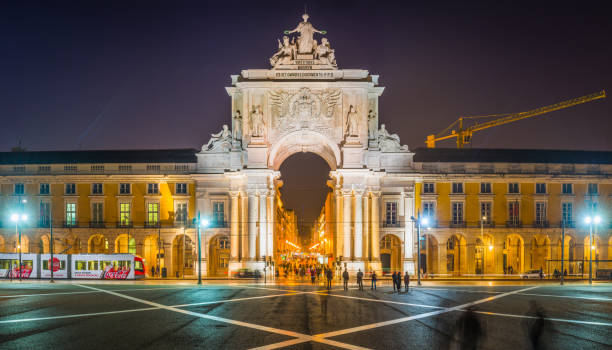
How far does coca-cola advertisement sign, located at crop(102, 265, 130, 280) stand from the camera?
56053 millimetres

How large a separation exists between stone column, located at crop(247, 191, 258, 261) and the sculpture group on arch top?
5.90 meters

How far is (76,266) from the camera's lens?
5694 centimetres

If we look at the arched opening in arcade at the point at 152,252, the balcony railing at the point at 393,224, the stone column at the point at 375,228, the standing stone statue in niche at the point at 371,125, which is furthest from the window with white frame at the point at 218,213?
the standing stone statue in niche at the point at 371,125

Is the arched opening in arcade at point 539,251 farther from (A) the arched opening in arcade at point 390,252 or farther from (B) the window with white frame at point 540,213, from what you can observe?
(A) the arched opening in arcade at point 390,252

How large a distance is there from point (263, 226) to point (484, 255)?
86.6 ft

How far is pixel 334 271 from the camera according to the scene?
2395 inches

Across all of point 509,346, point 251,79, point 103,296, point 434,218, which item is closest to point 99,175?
point 251,79

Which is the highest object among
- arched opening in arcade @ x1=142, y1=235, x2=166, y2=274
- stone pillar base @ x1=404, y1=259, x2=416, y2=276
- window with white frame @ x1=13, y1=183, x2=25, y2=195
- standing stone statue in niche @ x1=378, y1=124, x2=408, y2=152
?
standing stone statue in niche @ x1=378, y1=124, x2=408, y2=152

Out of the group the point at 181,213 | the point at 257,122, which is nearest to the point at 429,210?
the point at 257,122

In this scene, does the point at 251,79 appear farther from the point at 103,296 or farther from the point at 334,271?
the point at 103,296

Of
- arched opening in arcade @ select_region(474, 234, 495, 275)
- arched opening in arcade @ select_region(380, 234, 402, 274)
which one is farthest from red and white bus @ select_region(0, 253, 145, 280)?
arched opening in arcade @ select_region(474, 234, 495, 275)

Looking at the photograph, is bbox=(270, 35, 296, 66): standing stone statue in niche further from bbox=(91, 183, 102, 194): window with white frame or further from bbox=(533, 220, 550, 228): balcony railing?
bbox=(533, 220, 550, 228): balcony railing

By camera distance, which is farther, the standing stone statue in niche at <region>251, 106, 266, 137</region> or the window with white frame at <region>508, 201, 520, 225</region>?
the window with white frame at <region>508, 201, 520, 225</region>

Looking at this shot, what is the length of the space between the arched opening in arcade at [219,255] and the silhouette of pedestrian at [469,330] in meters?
43.9
